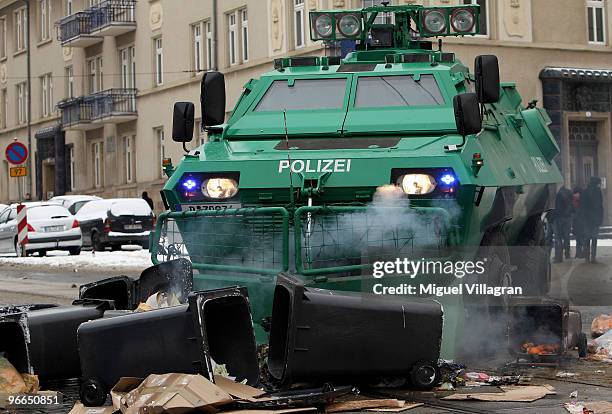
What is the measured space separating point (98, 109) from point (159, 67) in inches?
176

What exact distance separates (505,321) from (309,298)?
2.13 meters

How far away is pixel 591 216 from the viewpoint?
24.1 meters

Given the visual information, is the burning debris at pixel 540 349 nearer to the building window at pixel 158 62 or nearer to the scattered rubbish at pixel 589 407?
the scattered rubbish at pixel 589 407

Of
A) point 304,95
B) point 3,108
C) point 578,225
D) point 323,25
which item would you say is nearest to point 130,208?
point 578,225

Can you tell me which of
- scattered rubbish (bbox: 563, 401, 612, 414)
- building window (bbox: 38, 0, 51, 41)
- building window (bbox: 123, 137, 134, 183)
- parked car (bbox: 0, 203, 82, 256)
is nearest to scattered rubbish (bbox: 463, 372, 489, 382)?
scattered rubbish (bbox: 563, 401, 612, 414)

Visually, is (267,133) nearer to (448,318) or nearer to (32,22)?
(448,318)

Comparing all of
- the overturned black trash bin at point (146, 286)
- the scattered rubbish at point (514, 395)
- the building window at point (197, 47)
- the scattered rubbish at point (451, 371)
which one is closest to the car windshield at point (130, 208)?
the building window at point (197, 47)

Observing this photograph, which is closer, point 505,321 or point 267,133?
point 505,321

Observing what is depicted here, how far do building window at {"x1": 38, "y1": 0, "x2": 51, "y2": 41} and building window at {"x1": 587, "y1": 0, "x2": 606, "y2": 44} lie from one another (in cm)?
2602

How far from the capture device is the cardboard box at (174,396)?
700 centimetres

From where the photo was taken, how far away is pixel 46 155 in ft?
178

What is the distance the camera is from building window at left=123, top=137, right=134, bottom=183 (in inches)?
1799

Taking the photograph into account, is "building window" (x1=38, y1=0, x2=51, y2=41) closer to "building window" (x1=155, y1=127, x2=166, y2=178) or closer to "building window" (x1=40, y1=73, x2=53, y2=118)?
"building window" (x1=40, y1=73, x2=53, y2=118)

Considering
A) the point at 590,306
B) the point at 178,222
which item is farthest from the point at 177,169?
the point at 590,306
